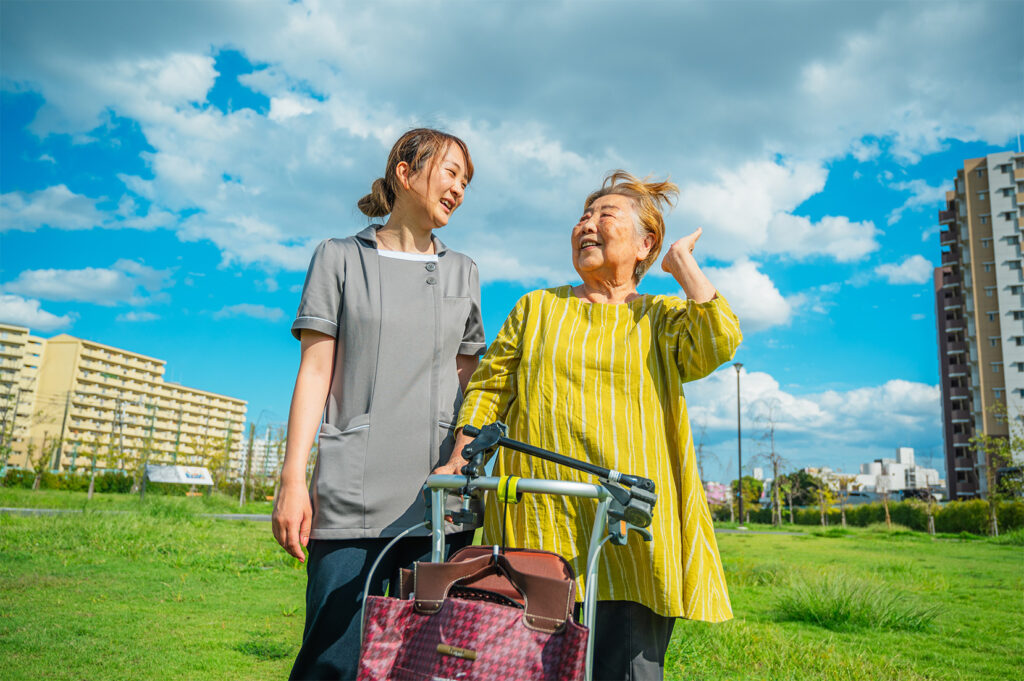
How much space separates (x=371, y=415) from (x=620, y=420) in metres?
0.71

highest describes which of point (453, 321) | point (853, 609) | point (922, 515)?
point (453, 321)

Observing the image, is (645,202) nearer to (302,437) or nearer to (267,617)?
(302,437)

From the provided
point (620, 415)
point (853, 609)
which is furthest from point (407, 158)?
point (853, 609)

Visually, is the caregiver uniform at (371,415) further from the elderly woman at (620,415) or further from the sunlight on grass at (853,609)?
the sunlight on grass at (853,609)

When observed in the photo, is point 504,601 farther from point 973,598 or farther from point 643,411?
point 973,598

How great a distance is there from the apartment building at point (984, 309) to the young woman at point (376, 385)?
5495 cm

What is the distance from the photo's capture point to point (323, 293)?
207cm

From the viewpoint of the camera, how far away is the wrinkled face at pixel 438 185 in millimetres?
2242

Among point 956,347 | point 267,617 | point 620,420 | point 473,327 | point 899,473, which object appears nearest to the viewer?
point 620,420

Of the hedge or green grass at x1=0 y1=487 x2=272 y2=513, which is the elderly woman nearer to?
green grass at x1=0 y1=487 x2=272 y2=513

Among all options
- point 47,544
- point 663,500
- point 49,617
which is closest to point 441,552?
point 663,500

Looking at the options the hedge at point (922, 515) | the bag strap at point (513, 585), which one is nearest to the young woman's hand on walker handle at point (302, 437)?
the bag strap at point (513, 585)

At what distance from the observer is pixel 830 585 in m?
6.57

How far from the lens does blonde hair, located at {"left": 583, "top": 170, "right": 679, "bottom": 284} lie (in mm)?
2289
